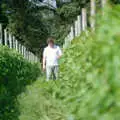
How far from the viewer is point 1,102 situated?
12.2m

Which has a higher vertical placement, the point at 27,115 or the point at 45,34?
the point at 27,115

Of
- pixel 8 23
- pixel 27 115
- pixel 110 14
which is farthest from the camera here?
pixel 8 23

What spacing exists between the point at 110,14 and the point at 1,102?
29.6 feet

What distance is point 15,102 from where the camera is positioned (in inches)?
491

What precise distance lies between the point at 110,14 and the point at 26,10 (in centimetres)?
4917

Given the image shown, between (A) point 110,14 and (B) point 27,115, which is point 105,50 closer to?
(A) point 110,14

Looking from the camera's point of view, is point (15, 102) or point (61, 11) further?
point (61, 11)

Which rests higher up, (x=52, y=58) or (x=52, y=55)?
(x=52, y=55)

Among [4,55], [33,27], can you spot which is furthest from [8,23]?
[4,55]

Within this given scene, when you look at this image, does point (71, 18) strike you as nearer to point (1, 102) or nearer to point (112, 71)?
point (1, 102)

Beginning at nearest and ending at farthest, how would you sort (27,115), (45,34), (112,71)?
(112,71) < (27,115) < (45,34)

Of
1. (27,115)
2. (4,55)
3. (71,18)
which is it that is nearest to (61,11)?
(71,18)

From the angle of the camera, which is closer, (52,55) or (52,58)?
(52,55)

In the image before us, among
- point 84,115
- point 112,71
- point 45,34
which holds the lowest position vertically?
point 45,34
